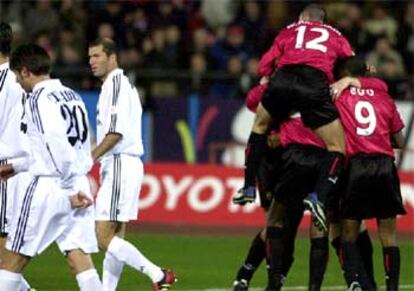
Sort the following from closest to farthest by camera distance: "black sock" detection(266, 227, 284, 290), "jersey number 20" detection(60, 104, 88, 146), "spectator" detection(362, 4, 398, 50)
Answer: "jersey number 20" detection(60, 104, 88, 146)
"black sock" detection(266, 227, 284, 290)
"spectator" detection(362, 4, 398, 50)

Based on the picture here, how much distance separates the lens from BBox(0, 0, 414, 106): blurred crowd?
75.3 ft

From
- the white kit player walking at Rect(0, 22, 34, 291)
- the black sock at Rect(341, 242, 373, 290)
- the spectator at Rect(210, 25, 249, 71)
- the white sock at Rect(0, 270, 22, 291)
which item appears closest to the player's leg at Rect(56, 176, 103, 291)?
the white sock at Rect(0, 270, 22, 291)

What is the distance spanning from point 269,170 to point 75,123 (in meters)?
2.79

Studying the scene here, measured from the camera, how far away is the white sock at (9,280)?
414 inches

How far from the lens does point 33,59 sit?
10.7 m

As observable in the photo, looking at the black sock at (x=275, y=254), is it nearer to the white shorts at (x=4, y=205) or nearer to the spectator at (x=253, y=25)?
the white shorts at (x=4, y=205)

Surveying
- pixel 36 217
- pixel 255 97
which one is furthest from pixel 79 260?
pixel 255 97

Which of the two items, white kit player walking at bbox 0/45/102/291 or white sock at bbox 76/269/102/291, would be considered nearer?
white kit player walking at bbox 0/45/102/291

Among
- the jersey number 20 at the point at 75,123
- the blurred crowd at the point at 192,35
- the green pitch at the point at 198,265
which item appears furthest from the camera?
the blurred crowd at the point at 192,35

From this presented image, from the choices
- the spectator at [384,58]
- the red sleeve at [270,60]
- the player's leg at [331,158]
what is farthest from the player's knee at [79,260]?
the spectator at [384,58]

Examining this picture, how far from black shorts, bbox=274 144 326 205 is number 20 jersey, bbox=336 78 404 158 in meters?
0.33

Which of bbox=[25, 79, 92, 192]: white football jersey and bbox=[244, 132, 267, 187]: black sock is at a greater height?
bbox=[25, 79, 92, 192]: white football jersey

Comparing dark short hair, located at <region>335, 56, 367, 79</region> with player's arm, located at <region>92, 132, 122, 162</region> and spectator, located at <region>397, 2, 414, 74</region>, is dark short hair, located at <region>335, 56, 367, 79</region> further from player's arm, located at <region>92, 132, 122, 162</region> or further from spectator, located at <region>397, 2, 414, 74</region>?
spectator, located at <region>397, 2, 414, 74</region>

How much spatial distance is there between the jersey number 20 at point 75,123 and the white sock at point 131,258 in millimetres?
2069
